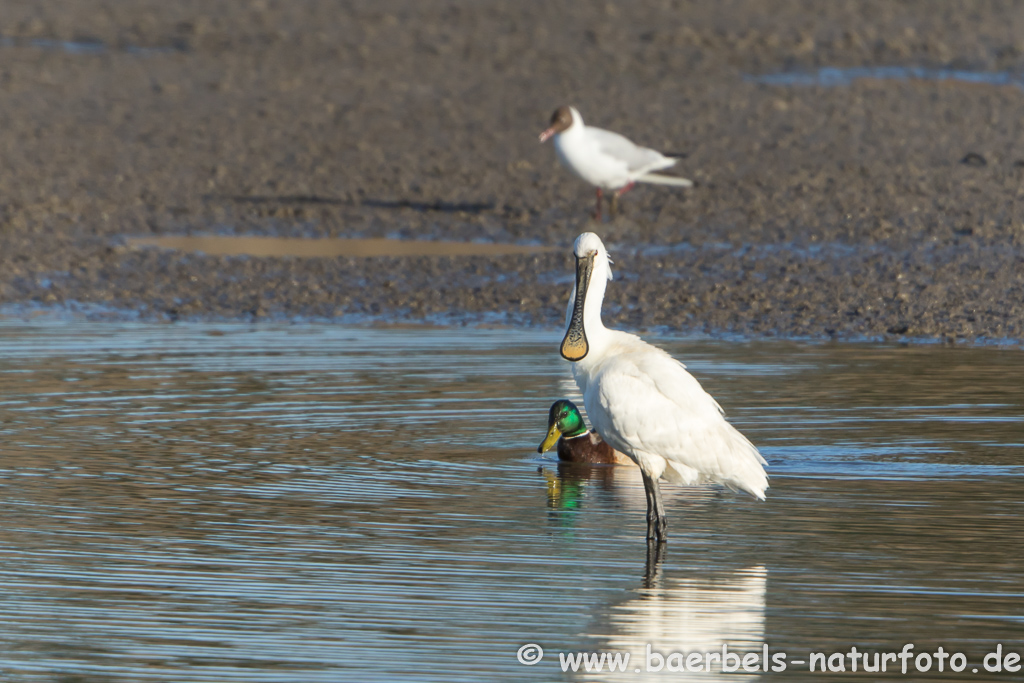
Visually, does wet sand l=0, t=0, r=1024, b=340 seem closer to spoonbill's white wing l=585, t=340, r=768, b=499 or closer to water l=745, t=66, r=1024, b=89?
water l=745, t=66, r=1024, b=89

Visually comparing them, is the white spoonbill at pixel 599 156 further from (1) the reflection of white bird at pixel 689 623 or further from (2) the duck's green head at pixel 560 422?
(1) the reflection of white bird at pixel 689 623

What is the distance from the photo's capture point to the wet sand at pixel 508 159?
13.8m

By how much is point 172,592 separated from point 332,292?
25.8ft

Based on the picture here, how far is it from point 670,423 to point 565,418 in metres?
1.58

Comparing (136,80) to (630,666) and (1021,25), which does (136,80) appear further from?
(630,666)

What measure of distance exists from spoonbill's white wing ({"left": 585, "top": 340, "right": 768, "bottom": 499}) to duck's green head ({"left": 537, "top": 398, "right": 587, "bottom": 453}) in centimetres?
137

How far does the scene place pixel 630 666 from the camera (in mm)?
5629

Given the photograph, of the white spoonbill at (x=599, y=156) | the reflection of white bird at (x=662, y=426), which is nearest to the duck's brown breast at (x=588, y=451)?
the reflection of white bird at (x=662, y=426)

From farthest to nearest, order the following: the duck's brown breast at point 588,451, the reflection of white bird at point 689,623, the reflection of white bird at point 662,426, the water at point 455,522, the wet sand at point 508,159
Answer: the wet sand at point 508,159
the duck's brown breast at point 588,451
the reflection of white bird at point 662,426
the water at point 455,522
the reflection of white bird at point 689,623

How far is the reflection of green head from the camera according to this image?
877 cm

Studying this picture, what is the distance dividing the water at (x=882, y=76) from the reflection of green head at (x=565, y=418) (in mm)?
13162

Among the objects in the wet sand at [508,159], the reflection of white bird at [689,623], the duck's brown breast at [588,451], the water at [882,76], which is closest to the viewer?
the reflection of white bird at [689,623]

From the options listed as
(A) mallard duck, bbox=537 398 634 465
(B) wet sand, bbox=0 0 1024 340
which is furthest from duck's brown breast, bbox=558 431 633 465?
(B) wet sand, bbox=0 0 1024 340

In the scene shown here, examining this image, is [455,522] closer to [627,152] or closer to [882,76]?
[627,152]
